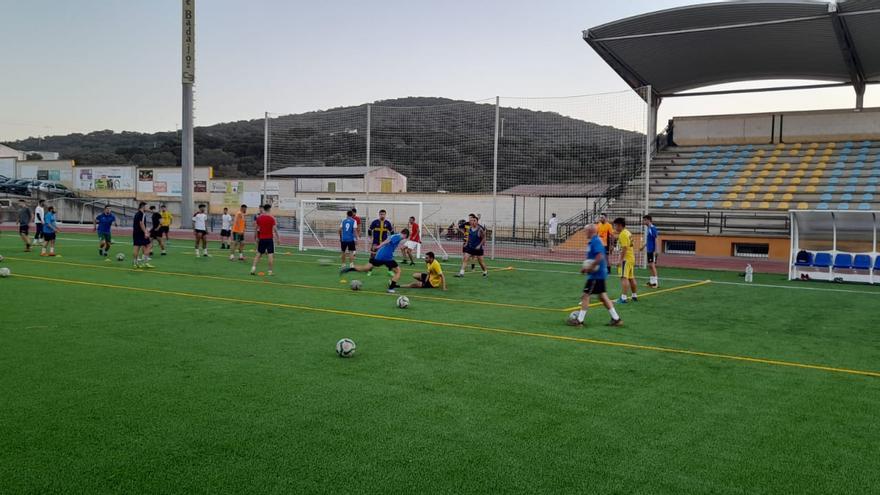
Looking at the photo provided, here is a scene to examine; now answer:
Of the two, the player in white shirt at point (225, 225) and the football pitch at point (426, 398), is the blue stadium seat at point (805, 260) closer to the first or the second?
the football pitch at point (426, 398)

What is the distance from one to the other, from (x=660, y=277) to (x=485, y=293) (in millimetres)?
7330

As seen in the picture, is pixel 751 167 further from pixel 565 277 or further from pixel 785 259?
pixel 565 277

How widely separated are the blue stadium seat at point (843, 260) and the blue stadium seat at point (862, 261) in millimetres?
130

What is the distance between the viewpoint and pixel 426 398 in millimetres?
6664

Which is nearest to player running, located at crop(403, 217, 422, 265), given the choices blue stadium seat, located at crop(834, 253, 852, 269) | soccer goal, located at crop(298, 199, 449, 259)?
soccer goal, located at crop(298, 199, 449, 259)

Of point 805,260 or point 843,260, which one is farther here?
point 805,260

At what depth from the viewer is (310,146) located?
33500mm

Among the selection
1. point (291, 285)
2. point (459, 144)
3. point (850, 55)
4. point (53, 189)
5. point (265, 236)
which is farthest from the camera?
point (53, 189)

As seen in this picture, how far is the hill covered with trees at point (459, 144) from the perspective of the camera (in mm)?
27641

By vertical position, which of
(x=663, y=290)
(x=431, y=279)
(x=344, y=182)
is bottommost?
(x=663, y=290)

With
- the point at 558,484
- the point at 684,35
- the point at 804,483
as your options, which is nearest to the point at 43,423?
the point at 558,484

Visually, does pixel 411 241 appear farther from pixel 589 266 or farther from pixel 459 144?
pixel 589 266

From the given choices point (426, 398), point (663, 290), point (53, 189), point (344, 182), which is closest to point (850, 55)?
point (663, 290)

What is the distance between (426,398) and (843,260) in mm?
17311
